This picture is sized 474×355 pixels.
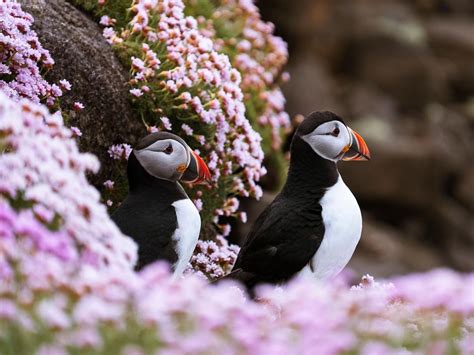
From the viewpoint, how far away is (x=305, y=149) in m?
5.85

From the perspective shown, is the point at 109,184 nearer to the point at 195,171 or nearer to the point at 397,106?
the point at 195,171

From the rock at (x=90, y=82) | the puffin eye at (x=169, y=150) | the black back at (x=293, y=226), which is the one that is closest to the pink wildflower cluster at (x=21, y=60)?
the rock at (x=90, y=82)

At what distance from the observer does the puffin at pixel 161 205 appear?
5.20 metres

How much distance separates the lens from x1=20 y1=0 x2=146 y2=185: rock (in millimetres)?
6281

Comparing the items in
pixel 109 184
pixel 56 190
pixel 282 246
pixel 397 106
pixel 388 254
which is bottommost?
pixel 397 106

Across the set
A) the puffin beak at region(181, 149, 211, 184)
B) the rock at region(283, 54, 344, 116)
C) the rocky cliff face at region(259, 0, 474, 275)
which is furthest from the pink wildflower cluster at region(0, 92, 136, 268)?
the rock at region(283, 54, 344, 116)

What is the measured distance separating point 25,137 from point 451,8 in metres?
17.7

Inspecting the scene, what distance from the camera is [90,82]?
635 cm

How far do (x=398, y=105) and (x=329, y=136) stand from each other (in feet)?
42.6

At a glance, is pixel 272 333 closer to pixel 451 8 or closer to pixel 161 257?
pixel 161 257

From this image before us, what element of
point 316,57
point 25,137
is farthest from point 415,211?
point 25,137

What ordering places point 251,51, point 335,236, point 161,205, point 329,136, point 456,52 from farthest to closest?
1. point 456,52
2. point 251,51
3. point 329,136
4. point 335,236
5. point 161,205

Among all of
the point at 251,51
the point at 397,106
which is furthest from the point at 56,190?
the point at 397,106

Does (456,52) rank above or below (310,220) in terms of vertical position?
below
